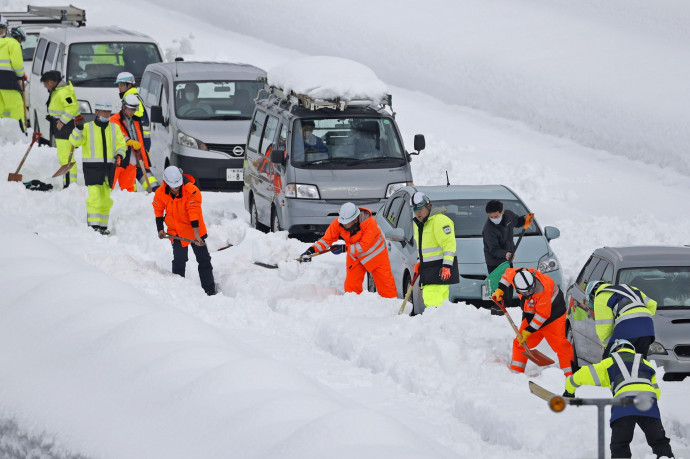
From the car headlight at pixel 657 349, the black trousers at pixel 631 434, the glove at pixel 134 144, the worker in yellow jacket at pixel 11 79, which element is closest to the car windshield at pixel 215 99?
the glove at pixel 134 144

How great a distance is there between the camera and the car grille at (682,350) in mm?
10578

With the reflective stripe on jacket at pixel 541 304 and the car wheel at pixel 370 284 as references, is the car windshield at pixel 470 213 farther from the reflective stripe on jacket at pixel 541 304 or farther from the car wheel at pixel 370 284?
the reflective stripe on jacket at pixel 541 304

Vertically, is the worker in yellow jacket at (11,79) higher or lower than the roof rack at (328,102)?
lower

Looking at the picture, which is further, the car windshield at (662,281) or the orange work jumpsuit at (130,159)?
the orange work jumpsuit at (130,159)

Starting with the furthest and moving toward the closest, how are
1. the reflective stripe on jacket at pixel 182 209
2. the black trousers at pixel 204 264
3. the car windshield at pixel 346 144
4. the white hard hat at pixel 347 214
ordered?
the car windshield at pixel 346 144
the black trousers at pixel 204 264
the reflective stripe on jacket at pixel 182 209
the white hard hat at pixel 347 214

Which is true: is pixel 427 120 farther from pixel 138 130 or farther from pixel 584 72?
pixel 138 130

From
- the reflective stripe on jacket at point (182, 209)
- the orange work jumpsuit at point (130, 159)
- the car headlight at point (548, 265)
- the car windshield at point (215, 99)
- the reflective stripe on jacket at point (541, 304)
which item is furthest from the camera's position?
the car windshield at point (215, 99)

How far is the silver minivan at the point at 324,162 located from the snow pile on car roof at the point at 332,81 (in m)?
0.11

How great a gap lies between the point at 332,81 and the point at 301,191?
149 centimetres

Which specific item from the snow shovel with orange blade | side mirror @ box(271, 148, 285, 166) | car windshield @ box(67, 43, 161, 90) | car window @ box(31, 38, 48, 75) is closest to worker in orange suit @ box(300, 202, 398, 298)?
side mirror @ box(271, 148, 285, 166)

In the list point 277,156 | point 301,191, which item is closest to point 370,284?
point 301,191

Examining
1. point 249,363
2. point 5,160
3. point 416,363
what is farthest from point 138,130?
point 249,363

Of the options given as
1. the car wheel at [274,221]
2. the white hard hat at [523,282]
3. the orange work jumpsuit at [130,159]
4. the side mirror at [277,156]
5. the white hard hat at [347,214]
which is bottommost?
the car wheel at [274,221]

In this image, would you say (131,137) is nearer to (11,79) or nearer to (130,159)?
(130,159)
